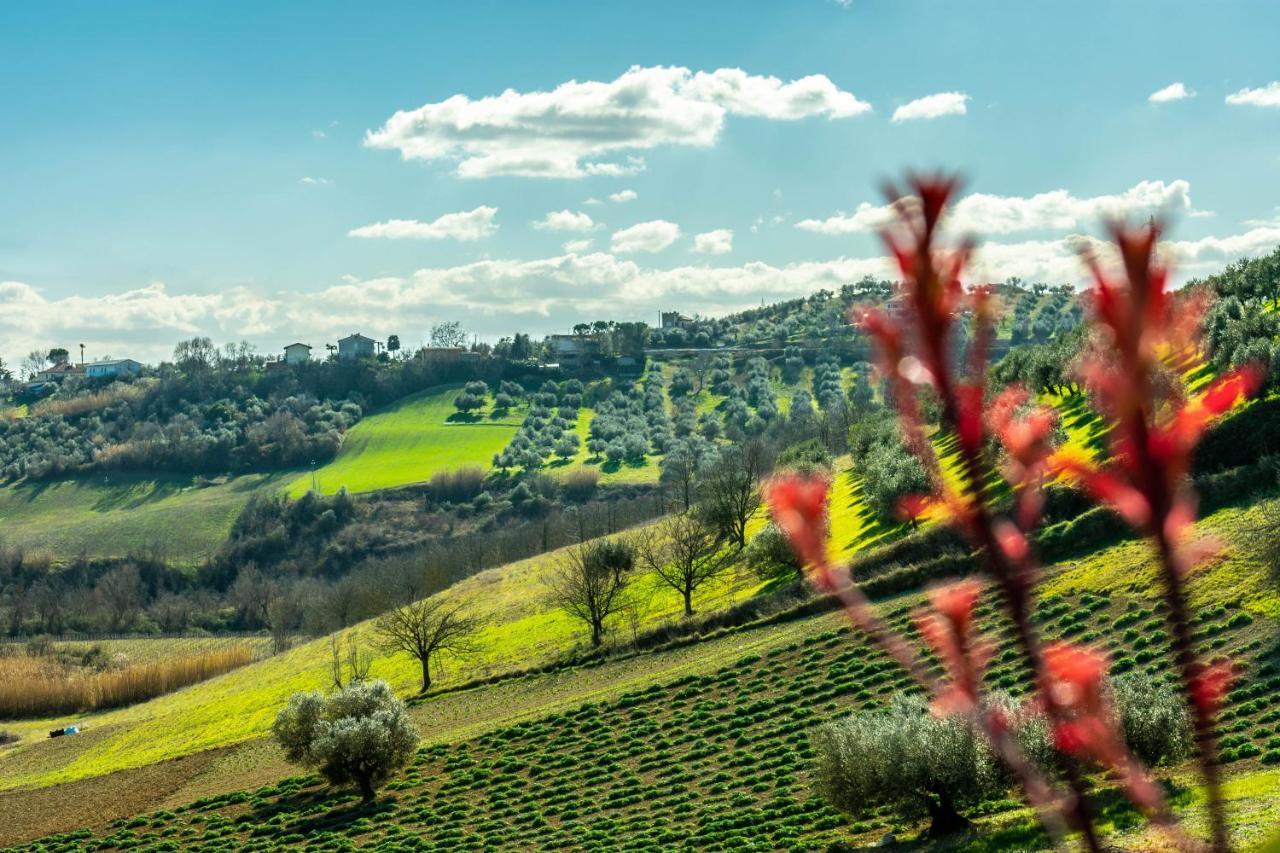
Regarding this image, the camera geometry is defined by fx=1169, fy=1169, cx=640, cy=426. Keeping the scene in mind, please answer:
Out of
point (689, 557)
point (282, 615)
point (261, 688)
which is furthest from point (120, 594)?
point (689, 557)

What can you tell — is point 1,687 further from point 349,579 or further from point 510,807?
point 510,807

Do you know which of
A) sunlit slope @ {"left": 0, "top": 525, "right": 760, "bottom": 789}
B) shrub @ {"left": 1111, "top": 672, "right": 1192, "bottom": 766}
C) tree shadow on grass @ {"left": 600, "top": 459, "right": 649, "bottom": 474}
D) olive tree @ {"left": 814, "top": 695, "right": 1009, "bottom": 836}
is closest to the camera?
shrub @ {"left": 1111, "top": 672, "right": 1192, "bottom": 766}

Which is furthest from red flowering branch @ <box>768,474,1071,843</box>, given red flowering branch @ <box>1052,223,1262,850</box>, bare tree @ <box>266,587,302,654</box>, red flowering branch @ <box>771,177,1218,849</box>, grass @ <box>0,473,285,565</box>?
grass @ <box>0,473,285,565</box>

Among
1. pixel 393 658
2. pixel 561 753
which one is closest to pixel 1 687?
pixel 393 658

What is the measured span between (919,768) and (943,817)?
5.23ft

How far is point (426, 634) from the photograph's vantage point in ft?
249

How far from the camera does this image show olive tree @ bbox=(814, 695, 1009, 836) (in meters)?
30.0

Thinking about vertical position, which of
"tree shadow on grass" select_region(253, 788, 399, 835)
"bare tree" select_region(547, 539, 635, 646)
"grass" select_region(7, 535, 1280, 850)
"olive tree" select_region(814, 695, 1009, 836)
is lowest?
"tree shadow on grass" select_region(253, 788, 399, 835)

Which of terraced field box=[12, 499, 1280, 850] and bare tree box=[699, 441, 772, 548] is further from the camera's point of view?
bare tree box=[699, 441, 772, 548]

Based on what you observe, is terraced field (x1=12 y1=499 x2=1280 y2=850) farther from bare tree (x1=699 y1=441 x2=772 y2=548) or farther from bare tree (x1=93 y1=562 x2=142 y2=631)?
bare tree (x1=93 y1=562 x2=142 y2=631)

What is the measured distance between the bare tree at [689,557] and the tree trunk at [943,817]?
42075 mm

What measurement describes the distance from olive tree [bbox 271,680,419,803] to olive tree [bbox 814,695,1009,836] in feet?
87.7

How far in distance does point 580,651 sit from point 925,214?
229ft

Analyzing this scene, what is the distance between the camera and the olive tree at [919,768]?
30.0 m
